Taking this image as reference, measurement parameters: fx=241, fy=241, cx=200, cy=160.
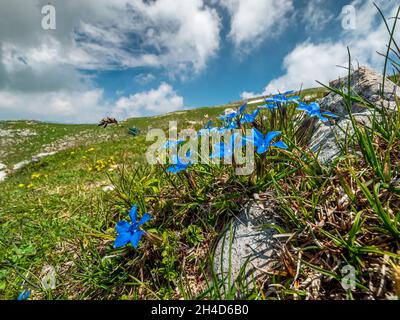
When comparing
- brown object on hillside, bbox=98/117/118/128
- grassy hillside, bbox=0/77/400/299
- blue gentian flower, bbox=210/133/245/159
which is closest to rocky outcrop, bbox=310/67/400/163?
grassy hillside, bbox=0/77/400/299

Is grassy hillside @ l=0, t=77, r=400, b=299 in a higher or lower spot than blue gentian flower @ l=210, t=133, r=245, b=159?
lower

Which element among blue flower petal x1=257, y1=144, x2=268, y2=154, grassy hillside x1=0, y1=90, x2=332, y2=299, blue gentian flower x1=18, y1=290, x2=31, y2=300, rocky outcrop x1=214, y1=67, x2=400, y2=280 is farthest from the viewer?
grassy hillside x1=0, y1=90, x2=332, y2=299

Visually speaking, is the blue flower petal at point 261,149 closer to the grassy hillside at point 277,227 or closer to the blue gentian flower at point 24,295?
the grassy hillside at point 277,227

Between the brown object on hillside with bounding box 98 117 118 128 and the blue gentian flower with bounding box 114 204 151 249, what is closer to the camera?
the blue gentian flower with bounding box 114 204 151 249

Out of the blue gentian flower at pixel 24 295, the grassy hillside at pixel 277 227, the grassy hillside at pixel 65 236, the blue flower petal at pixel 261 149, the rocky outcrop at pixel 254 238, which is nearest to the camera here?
the grassy hillside at pixel 277 227

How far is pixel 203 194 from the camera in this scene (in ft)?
7.12

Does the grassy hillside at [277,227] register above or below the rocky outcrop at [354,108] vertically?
below

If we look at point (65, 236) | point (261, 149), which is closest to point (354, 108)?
point (261, 149)

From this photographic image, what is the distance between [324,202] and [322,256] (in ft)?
1.24

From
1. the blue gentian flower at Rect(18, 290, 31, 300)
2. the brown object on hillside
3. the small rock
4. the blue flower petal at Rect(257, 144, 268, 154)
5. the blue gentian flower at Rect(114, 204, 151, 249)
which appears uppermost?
the brown object on hillside

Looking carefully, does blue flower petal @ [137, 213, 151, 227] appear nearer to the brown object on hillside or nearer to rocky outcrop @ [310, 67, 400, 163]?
the brown object on hillside

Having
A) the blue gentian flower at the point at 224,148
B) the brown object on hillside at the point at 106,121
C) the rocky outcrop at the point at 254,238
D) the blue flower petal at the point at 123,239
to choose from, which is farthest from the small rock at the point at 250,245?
the brown object on hillside at the point at 106,121

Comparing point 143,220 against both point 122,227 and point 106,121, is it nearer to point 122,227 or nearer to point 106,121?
point 122,227
